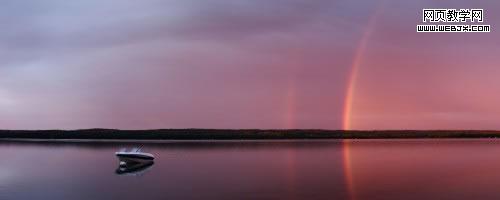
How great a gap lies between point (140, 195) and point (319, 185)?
15514 mm

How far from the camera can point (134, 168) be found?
2712 inches

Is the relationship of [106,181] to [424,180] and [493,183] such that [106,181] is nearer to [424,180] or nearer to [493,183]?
[424,180]

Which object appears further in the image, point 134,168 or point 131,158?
point 131,158

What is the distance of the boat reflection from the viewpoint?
209 ft

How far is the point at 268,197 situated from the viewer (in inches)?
1556

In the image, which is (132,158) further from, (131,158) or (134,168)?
(134,168)

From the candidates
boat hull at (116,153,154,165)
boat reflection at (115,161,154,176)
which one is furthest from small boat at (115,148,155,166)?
boat reflection at (115,161,154,176)

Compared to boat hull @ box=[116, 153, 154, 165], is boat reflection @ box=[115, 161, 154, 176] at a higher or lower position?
lower

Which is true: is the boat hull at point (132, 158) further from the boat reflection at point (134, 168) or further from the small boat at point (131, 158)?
the boat reflection at point (134, 168)

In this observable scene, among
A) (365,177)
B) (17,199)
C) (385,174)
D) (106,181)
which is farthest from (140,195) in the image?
(385,174)

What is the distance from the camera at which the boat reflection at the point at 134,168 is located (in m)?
63.7

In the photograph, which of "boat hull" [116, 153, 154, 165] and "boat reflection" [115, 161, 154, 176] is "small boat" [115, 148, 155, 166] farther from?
"boat reflection" [115, 161, 154, 176]

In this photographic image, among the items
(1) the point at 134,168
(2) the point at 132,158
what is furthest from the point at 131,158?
(1) the point at 134,168

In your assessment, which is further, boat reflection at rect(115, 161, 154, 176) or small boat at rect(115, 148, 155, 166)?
small boat at rect(115, 148, 155, 166)
